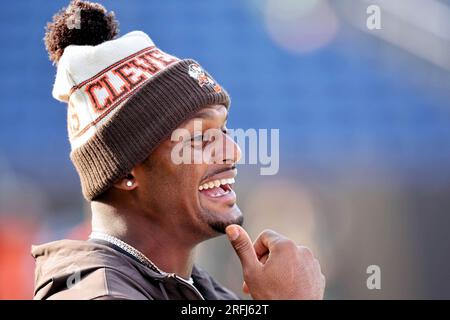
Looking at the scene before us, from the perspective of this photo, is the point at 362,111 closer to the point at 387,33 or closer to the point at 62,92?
the point at 387,33

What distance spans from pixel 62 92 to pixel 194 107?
0.39 meters

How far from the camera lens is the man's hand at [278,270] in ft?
5.26

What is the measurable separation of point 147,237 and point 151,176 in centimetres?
16

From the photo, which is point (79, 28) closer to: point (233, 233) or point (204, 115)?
point (204, 115)

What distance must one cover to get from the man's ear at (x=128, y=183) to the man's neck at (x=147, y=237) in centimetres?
6

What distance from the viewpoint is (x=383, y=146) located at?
5387mm

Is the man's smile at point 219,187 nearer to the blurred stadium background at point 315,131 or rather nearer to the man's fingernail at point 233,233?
the man's fingernail at point 233,233

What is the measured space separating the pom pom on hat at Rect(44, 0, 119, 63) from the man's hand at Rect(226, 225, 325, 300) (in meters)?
0.72

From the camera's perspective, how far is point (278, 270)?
1618 mm

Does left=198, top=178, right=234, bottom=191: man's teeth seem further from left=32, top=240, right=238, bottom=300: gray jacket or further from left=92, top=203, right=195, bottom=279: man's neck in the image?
left=32, top=240, right=238, bottom=300: gray jacket

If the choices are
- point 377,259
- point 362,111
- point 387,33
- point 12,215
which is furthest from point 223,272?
point 387,33

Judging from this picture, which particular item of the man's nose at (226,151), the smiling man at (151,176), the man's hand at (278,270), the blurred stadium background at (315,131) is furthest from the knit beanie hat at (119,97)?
the blurred stadium background at (315,131)

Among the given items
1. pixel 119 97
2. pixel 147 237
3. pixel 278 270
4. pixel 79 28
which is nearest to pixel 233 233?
pixel 278 270

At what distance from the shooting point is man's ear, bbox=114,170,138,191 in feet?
5.86
